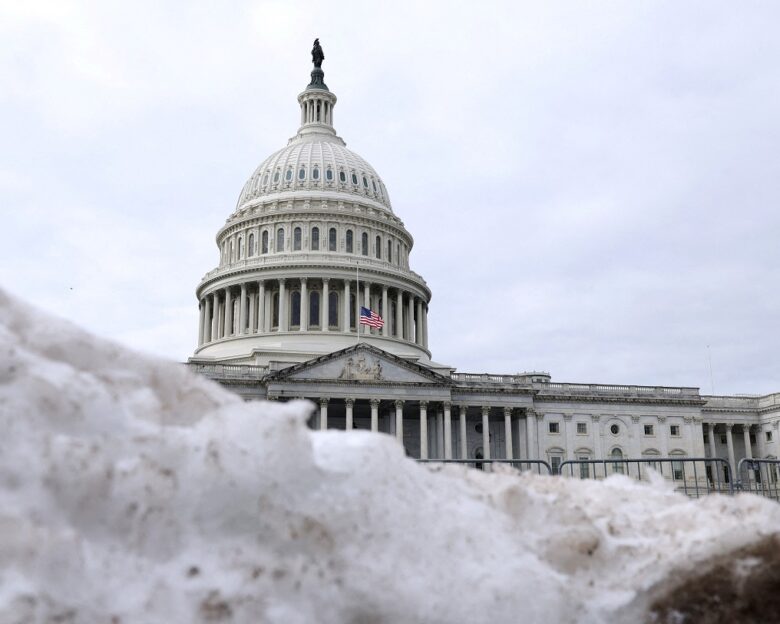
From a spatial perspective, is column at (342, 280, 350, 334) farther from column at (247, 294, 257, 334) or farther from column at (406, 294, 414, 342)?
column at (247, 294, 257, 334)

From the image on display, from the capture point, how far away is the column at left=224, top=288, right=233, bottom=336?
249ft

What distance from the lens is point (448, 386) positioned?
61188 millimetres

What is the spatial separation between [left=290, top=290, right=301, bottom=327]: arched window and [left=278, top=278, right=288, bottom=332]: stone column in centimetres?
98

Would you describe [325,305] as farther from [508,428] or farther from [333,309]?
[508,428]

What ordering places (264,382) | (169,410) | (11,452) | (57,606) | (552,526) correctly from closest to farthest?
(57,606)
(11,452)
(169,410)
(552,526)
(264,382)

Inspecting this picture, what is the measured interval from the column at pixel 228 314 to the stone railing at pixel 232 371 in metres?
14.0

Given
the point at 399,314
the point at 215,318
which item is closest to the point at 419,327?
the point at 399,314

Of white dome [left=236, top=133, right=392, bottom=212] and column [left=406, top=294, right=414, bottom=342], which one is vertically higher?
white dome [left=236, top=133, right=392, bottom=212]

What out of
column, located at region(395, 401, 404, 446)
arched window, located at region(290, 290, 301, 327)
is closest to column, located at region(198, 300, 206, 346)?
arched window, located at region(290, 290, 301, 327)

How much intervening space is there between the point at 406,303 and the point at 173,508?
76655mm

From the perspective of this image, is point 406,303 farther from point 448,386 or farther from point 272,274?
point 448,386

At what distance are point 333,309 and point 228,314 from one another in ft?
32.7

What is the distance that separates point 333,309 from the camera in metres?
74.6

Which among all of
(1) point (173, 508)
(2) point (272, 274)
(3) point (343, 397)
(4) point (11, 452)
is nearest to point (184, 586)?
(1) point (173, 508)
